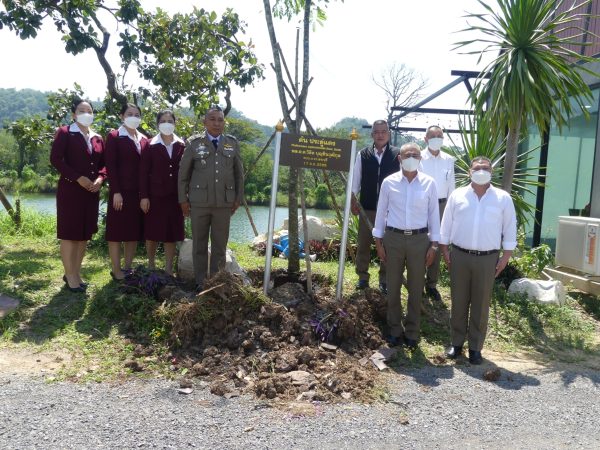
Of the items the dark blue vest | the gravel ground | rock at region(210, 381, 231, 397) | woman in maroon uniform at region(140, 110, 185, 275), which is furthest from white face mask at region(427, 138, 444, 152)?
rock at region(210, 381, 231, 397)

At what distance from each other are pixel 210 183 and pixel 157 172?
0.61 m

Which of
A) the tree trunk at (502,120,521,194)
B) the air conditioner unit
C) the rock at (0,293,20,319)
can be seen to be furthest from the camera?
the air conditioner unit

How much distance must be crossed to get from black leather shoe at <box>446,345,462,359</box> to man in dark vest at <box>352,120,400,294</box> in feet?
3.33

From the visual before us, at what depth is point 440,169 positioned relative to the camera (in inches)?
210

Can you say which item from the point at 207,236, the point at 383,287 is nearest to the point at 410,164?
the point at 383,287

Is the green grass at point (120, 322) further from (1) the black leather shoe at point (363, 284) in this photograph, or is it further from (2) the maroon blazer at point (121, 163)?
(2) the maroon blazer at point (121, 163)

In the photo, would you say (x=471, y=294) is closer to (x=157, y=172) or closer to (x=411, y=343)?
(x=411, y=343)

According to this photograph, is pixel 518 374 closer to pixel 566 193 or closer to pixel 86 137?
pixel 86 137

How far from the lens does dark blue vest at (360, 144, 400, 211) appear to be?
17.5ft

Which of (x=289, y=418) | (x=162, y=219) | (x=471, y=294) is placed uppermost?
(x=162, y=219)

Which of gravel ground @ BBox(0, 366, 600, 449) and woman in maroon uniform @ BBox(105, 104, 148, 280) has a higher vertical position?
woman in maroon uniform @ BBox(105, 104, 148, 280)

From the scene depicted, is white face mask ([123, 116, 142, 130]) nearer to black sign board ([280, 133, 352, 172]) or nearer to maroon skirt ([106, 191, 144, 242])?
maroon skirt ([106, 191, 144, 242])

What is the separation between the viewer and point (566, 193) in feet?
28.7

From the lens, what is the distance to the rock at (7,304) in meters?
4.79
